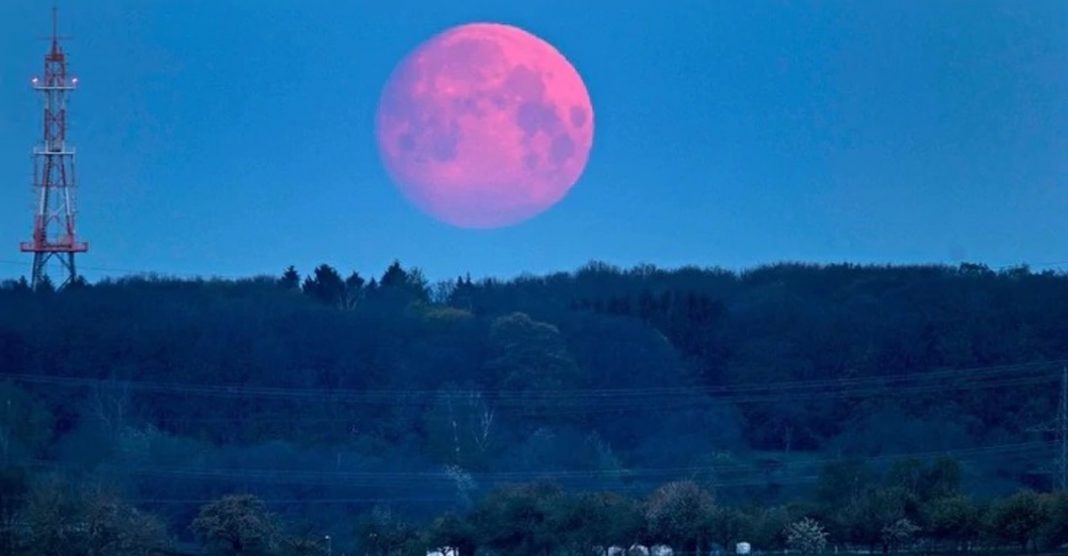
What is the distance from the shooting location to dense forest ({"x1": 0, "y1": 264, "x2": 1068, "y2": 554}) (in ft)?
225

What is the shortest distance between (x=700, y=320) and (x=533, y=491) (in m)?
35.8

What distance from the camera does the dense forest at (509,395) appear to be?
68562 mm

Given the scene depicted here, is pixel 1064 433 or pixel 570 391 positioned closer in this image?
pixel 1064 433

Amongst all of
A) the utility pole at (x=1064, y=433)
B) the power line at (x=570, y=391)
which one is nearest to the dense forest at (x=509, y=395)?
the power line at (x=570, y=391)

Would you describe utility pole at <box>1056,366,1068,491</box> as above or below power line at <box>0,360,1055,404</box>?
below

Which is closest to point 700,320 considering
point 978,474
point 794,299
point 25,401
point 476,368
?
point 794,299

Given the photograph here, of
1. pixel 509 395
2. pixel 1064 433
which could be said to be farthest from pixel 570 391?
pixel 1064 433

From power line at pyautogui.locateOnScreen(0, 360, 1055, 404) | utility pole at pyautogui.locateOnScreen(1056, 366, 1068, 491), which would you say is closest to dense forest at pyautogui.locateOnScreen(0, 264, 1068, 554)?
power line at pyautogui.locateOnScreen(0, 360, 1055, 404)

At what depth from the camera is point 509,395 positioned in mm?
80438

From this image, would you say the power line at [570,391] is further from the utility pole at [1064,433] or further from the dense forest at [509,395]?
the utility pole at [1064,433]

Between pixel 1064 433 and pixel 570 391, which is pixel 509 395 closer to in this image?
pixel 570 391

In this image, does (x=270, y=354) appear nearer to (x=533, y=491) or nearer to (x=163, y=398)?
(x=163, y=398)

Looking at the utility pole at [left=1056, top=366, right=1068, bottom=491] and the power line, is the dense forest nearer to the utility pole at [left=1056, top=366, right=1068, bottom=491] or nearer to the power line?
the power line

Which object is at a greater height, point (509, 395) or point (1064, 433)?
point (509, 395)
